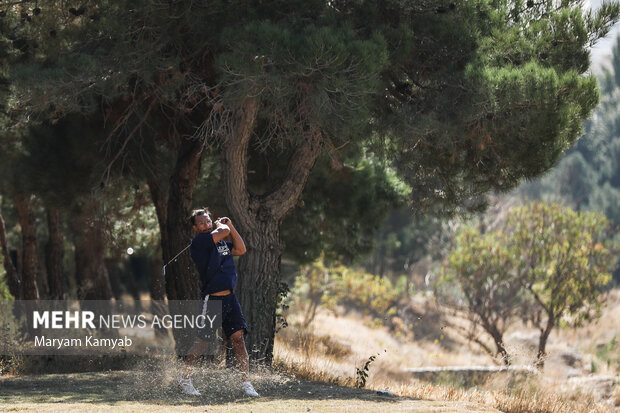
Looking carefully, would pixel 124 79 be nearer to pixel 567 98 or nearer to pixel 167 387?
pixel 167 387

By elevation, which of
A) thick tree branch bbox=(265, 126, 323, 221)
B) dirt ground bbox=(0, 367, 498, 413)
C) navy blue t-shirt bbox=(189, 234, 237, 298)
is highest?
thick tree branch bbox=(265, 126, 323, 221)

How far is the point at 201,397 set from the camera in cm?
786

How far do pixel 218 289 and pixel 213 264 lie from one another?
0.80ft

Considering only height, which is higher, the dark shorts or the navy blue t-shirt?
the navy blue t-shirt

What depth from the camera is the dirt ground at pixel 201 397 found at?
7316mm

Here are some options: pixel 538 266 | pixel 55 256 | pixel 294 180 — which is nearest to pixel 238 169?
pixel 294 180

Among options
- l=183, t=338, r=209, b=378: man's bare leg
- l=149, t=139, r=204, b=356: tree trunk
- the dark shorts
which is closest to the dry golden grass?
l=149, t=139, r=204, b=356: tree trunk

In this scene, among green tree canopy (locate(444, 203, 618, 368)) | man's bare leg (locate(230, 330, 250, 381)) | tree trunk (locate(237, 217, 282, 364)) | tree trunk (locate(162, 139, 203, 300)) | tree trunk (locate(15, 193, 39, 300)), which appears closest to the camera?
man's bare leg (locate(230, 330, 250, 381))

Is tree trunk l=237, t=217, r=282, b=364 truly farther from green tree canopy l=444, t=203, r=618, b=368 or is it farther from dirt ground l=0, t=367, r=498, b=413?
green tree canopy l=444, t=203, r=618, b=368

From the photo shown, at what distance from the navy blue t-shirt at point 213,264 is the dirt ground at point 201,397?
3.41 feet

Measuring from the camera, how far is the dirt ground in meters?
7.32

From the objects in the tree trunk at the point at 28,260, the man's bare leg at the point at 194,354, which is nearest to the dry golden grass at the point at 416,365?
the man's bare leg at the point at 194,354

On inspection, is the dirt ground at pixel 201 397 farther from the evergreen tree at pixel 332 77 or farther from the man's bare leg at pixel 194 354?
the evergreen tree at pixel 332 77

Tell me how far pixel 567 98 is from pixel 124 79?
5.41m
